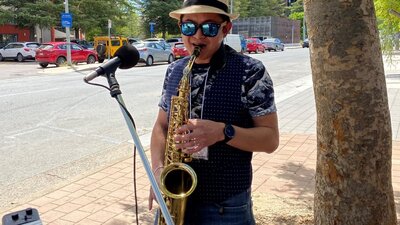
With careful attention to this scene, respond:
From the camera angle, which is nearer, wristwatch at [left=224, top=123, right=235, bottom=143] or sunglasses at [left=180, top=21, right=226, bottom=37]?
wristwatch at [left=224, top=123, right=235, bottom=143]

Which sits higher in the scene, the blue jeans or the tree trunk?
the tree trunk

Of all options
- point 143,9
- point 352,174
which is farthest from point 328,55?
point 143,9

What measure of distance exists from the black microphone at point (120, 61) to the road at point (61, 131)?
336 cm

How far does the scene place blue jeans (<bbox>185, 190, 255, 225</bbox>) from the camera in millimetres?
2137

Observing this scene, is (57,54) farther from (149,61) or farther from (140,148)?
(140,148)

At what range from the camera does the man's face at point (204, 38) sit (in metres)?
2.12

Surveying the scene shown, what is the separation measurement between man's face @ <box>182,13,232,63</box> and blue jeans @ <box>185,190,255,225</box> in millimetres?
716

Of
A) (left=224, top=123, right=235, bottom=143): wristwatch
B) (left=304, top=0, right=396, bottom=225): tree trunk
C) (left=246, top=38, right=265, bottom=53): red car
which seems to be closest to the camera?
(left=224, top=123, right=235, bottom=143): wristwatch

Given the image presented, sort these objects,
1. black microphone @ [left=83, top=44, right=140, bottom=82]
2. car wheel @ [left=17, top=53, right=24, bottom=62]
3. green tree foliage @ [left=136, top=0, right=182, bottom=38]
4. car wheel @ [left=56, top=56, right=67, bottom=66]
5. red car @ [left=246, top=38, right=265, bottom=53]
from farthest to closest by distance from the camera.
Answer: green tree foliage @ [left=136, top=0, right=182, bottom=38] < red car @ [left=246, top=38, right=265, bottom=53] < car wheel @ [left=17, top=53, right=24, bottom=62] < car wheel @ [left=56, top=56, right=67, bottom=66] < black microphone @ [left=83, top=44, right=140, bottom=82]

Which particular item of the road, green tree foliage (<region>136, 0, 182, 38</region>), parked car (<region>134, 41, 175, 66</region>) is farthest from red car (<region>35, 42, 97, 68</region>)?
green tree foliage (<region>136, 0, 182, 38</region>)

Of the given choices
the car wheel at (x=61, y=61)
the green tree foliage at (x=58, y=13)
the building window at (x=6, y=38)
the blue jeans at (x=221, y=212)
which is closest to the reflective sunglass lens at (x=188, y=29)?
the blue jeans at (x=221, y=212)

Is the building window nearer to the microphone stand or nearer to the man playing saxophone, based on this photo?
the man playing saxophone

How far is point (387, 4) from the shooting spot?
38.8ft

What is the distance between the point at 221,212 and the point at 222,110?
1.67 feet
